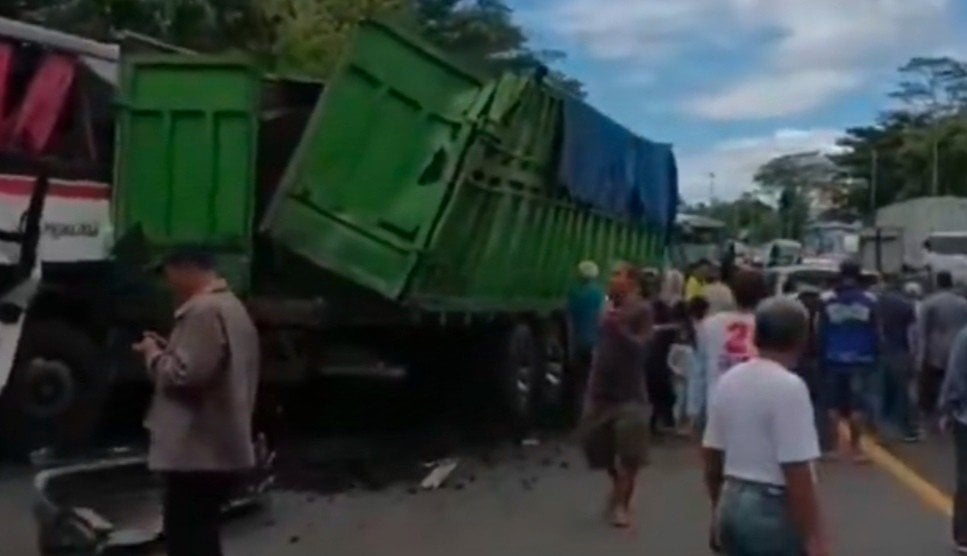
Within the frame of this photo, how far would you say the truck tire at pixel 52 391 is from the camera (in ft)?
50.8

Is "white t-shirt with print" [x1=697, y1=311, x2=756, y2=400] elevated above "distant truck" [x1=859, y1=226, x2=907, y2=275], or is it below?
below

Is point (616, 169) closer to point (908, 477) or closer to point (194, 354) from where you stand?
point (908, 477)

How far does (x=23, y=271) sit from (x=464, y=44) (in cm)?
3931

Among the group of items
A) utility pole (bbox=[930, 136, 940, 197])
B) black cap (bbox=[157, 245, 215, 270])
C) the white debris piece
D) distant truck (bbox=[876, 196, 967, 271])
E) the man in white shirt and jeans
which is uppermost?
utility pole (bbox=[930, 136, 940, 197])

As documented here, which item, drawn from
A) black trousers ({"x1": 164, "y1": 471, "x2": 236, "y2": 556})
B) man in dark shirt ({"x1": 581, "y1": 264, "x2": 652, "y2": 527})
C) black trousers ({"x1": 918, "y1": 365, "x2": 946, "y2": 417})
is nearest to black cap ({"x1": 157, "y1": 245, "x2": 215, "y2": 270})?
black trousers ({"x1": 164, "y1": 471, "x2": 236, "y2": 556})

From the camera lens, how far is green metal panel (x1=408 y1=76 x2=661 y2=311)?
15758mm

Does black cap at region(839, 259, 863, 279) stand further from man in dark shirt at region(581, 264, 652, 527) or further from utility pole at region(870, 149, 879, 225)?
utility pole at region(870, 149, 879, 225)

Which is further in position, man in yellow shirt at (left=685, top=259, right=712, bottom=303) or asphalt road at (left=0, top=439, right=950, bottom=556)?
man in yellow shirt at (left=685, top=259, right=712, bottom=303)

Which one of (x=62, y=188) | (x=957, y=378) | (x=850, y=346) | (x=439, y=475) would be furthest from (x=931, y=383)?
(x=62, y=188)

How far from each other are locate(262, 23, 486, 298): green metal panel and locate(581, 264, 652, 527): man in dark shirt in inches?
102

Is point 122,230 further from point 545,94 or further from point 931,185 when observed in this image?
point 931,185

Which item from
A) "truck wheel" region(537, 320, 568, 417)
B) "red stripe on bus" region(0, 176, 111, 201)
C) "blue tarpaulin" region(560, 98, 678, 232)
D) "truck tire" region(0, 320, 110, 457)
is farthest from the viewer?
"truck wheel" region(537, 320, 568, 417)

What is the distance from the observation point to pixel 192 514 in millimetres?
8219

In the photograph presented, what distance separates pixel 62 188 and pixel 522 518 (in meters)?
4.09
